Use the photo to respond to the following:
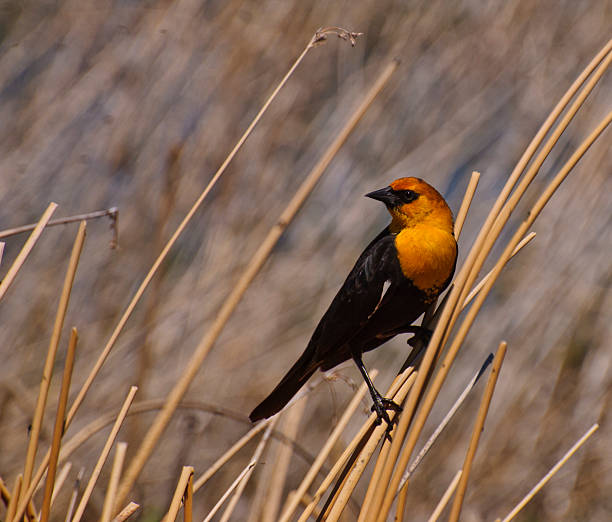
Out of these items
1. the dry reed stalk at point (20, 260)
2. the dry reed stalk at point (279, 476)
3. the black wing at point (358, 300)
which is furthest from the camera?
the black wing at point (358, 300)

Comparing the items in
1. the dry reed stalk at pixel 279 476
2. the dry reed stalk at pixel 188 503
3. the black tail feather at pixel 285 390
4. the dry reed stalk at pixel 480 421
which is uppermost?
the dry reed stalk at pixel 480 421

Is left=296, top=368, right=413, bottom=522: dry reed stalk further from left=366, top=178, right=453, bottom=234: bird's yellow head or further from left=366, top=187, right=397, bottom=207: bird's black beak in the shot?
left=366, top=187, right=397, bottom=207: bird's black beak

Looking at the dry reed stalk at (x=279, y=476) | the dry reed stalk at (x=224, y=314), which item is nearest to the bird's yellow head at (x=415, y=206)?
the dry reed stalk at (x=279, y=476)

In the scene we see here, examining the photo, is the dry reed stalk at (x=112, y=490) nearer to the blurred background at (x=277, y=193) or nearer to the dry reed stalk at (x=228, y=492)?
the dry reed stalk at (x=228, y=492)

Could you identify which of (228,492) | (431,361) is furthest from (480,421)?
(228,492)

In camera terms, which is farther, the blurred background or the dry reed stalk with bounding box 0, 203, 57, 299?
the blurred background

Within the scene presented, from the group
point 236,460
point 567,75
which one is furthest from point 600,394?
point 236,460

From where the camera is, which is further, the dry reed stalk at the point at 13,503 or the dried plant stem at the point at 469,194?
the dried plant stem at the point at 469,194

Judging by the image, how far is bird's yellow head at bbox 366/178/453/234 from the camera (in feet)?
6.40

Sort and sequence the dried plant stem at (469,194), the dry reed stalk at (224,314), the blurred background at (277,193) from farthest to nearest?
1. the blurred background at (277,193)
2. the dried plant stem at (469,194)
3. the dry reed stalk at (224,314)

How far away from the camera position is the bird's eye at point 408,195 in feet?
6.56

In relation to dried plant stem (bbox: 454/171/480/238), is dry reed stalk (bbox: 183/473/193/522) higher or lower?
lower

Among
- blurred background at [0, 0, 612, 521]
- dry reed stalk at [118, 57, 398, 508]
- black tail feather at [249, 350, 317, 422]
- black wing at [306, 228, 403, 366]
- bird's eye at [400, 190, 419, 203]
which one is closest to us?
dry reed stalk at [118, 57, 398, 508]

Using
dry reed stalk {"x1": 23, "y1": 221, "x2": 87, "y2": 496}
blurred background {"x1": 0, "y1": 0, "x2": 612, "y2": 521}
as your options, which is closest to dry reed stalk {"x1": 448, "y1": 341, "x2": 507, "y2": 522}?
dry reed stalk {"x1": 23, "y1": 221, "x2": 87, "y2": 496}
